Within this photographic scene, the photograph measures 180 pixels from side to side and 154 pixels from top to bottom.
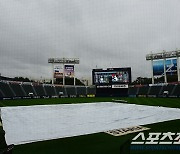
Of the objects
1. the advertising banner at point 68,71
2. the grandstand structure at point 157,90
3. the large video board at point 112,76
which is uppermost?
the advertising banner at point 68,71

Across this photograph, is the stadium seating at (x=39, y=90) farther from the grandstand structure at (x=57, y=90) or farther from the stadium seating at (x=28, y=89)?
the stadium seating at (x=28, y=89)

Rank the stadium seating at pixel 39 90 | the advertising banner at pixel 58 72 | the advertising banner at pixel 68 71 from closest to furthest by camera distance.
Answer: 1. the stadium seating at pixel 39 90
2. the advertising banner at pixel 58 72
3. the advertising banner at pixel 68 71

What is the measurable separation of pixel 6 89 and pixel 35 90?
10.6 meters

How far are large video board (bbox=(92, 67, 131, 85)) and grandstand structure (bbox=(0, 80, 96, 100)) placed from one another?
1010 centimetres

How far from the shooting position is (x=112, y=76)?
5072cm

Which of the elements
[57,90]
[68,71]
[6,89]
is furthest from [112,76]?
[6,89]

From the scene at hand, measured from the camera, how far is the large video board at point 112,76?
50.3 m

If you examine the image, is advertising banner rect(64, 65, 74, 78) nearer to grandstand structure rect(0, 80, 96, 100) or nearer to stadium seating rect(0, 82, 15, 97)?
grandstand structure rect(0, 80, 96, 100)

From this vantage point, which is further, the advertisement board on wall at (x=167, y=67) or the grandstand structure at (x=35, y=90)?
the advertisement board on wall at (x=167, y=67)

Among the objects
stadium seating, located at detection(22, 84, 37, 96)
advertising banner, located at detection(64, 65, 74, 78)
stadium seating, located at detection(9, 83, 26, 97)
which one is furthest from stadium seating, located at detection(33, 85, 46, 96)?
advertising banner, located at detection(64, 65, 74, 78)

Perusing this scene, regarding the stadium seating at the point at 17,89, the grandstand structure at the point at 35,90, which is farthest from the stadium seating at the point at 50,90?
the stadium seating at the point at 17,89

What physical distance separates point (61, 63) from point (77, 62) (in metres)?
5.53

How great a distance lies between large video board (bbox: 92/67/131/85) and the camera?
50281 millimetres

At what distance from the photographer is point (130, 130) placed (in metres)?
11.2
